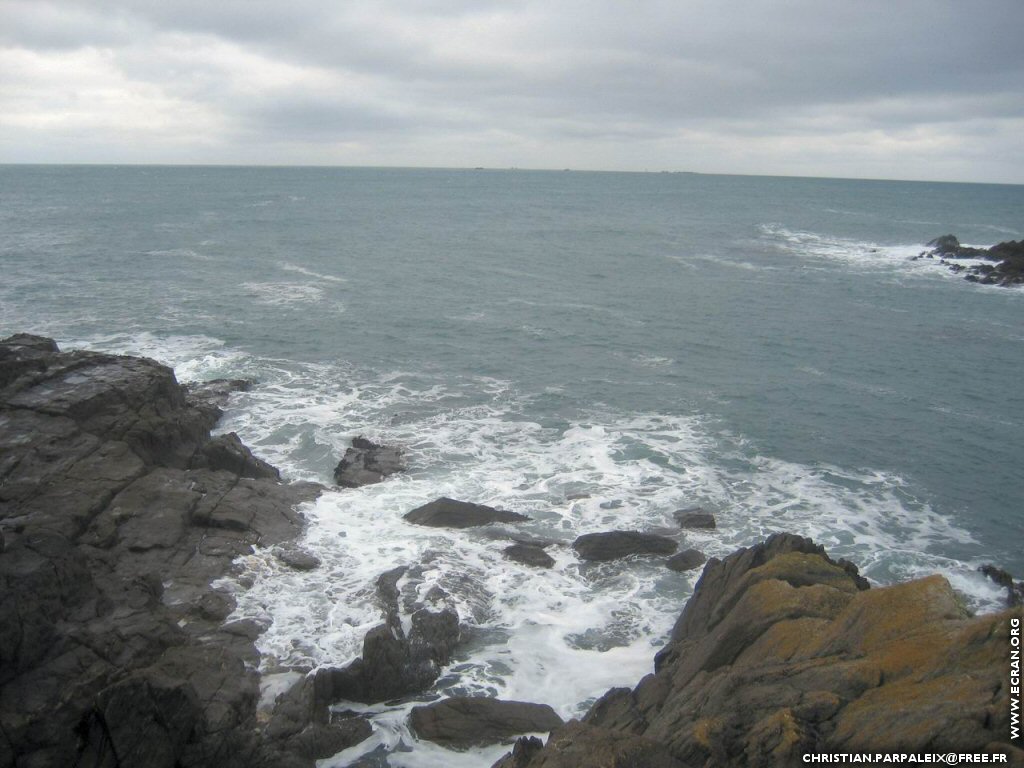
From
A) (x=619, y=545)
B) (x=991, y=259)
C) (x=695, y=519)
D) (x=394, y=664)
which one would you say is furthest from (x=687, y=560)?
(x=991, y=259)

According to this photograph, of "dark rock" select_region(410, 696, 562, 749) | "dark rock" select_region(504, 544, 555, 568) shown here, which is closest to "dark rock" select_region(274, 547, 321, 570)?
"dark rock" select_region(504, 544, 555, 568)

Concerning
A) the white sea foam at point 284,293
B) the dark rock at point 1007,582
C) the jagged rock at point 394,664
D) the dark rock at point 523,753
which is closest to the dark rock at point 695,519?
the dark rock at point 1007,582

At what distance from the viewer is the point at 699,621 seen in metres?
17.2

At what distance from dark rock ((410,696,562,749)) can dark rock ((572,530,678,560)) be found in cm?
691

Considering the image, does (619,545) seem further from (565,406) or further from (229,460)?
(229,460)

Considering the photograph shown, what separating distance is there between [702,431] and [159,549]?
2161 cm

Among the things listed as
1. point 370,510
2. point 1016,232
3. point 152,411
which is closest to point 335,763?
point 370,510

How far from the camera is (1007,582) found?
68.5 feet

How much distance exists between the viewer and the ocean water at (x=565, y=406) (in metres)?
19.3

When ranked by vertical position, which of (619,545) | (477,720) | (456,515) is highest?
(456,515)

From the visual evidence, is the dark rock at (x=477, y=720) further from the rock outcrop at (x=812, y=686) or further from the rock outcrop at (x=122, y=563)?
the rock outcrop at (x=122, y=563)

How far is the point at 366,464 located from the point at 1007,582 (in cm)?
2065

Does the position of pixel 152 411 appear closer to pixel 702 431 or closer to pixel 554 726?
pixel 554 726

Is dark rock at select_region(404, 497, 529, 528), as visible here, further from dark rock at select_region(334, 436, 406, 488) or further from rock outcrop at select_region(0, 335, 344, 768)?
rock outcrop at select_region(0, 335, 344, 768)
